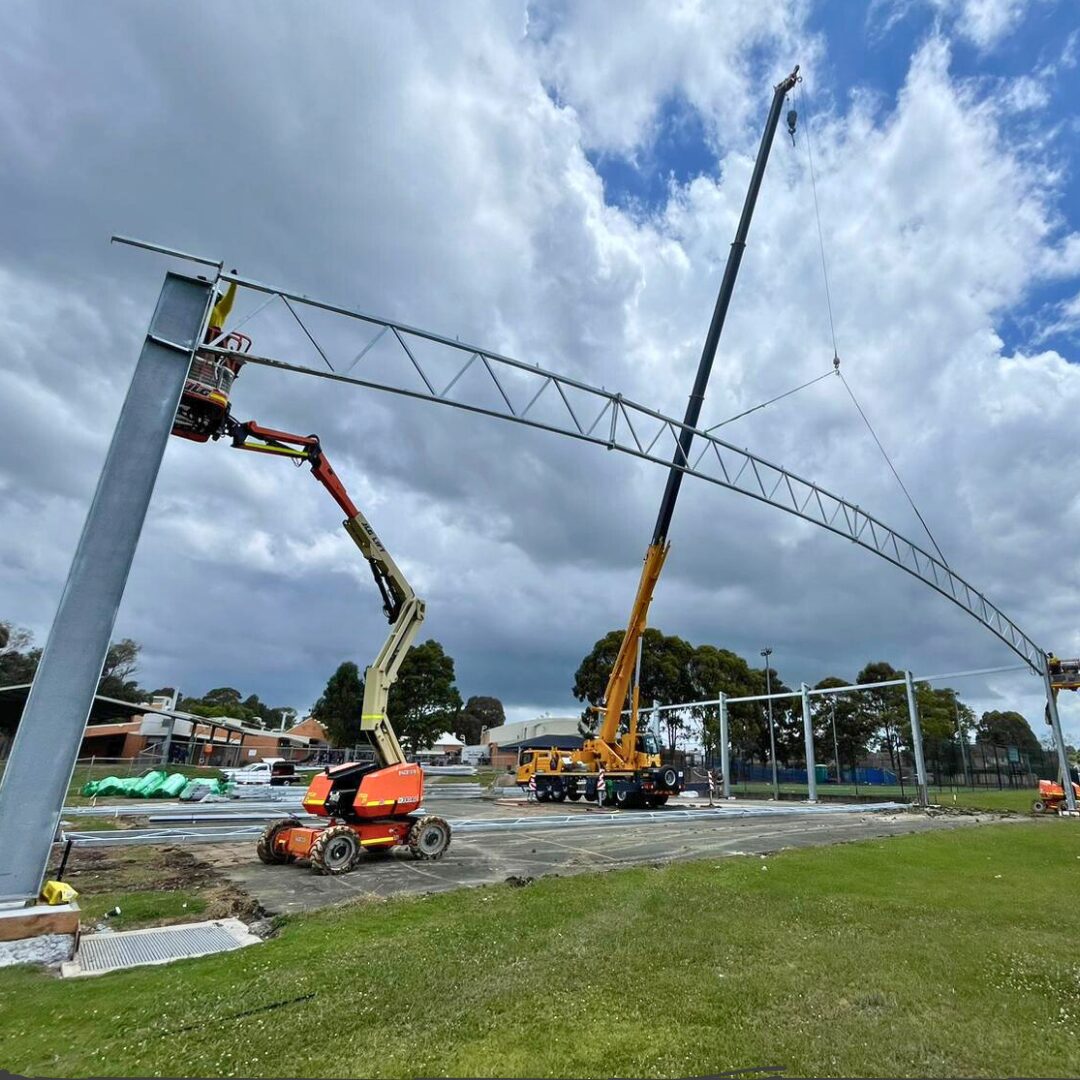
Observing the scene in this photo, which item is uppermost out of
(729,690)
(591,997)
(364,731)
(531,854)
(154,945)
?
(729,690)

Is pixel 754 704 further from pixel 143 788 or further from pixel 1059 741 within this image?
pixel 143 788

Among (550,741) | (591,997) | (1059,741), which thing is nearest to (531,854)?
(591,997)

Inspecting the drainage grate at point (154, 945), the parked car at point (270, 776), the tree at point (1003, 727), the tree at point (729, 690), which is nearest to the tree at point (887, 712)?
the tree at point (729, 690)

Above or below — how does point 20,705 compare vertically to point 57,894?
above

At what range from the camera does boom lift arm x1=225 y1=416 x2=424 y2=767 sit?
11.4 metres

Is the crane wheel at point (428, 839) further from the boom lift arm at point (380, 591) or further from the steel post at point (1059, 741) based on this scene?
the steel post at point (1059, 741)

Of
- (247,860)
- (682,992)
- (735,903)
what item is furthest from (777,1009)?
(247,860)

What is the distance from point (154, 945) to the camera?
21.0 ft

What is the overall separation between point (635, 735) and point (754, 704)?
107 ft

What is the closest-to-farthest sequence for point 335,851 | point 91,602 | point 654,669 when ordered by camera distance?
1. point 91,602
2. point 335,851
3. point 654,669

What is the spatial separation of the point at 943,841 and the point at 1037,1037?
13239 millimetres

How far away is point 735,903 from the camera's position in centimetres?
815

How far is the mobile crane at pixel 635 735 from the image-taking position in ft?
69.9

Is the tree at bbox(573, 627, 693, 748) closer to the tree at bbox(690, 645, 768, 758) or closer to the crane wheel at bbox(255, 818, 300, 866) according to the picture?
the tree at bbox(690, 645, 768, 758)
